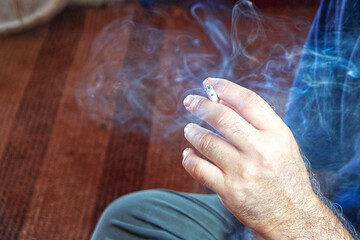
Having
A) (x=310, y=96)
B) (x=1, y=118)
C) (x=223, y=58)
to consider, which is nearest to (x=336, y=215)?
(x=310, y=96)

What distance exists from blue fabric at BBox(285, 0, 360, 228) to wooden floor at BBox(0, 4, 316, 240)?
1.90 feet

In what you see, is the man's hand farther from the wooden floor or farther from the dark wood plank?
the dark wood plank

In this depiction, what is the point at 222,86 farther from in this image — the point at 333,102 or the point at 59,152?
the point at 59,152

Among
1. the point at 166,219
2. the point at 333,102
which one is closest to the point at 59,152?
the point at 166,219

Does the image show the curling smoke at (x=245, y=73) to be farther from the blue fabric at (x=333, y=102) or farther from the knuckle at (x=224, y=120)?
the knuckle at (x=224, y=120)

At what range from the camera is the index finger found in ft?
1.83

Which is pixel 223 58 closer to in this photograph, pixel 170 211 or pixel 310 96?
pixel 310 96

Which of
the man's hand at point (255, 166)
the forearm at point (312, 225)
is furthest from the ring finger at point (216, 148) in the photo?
the forearm at point (312, 225)

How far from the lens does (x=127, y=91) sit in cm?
163

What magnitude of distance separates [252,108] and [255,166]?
0.10m

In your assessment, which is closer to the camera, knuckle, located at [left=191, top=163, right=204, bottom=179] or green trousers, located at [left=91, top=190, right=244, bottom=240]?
knuckle, located at [left=191, top=163, right=204, bottom=179]

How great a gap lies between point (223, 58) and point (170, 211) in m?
1.09

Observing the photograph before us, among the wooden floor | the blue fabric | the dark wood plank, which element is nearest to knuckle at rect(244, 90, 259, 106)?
the blue fabric

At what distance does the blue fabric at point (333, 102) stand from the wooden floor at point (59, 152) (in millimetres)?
579
